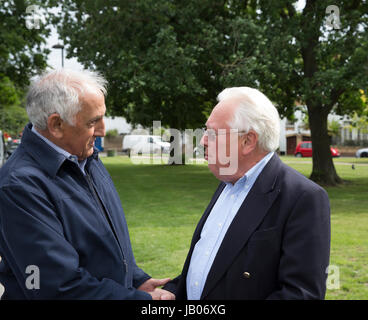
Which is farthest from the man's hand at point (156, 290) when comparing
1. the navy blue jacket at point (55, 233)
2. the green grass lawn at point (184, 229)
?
the green grass lawn at point (184, 229)

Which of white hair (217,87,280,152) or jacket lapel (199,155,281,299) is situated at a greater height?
white hair (217,87,280,152)

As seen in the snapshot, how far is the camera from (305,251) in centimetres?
197

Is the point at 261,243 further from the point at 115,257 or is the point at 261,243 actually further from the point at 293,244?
the point at 115,257

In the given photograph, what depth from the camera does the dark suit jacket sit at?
197cm

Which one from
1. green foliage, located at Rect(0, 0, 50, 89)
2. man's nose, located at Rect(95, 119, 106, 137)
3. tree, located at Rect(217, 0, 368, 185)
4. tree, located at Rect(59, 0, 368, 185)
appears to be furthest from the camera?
green foliage, located at Rect(0, 0, 50, 89)

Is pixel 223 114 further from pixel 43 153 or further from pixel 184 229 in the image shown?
pixel 184 229

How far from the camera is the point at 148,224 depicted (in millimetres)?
9461

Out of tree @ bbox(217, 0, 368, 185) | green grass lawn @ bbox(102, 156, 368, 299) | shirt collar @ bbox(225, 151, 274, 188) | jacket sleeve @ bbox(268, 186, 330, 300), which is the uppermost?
tree @ bbox(217, 0, 368, 185)

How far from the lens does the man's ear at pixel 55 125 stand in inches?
87.2

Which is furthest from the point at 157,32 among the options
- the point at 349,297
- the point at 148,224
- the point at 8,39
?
the point at 349,297

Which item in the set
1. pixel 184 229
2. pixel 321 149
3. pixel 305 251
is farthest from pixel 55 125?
pixel 321 149

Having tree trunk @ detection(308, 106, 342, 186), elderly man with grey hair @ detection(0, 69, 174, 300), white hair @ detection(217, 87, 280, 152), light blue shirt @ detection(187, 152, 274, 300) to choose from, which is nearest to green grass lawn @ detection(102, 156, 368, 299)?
tree trunk @ detection(308, 106, 342, 186)

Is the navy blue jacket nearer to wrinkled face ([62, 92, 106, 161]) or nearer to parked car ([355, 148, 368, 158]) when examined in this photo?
wrinkled face ([62, 92, 106, 161])

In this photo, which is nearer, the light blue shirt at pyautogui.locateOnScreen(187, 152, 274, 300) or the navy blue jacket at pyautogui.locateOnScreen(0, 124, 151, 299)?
the navy blue jacket at pyautogui.locateOnScreen(0, 124, 151, 299)
